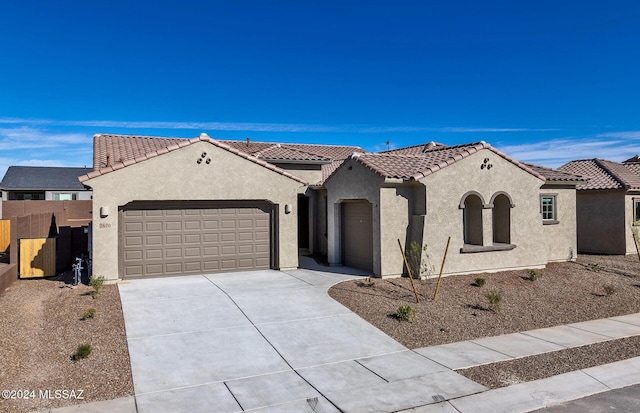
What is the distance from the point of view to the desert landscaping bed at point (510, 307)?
8.27 m

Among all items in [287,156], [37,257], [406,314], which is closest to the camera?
[406,314]

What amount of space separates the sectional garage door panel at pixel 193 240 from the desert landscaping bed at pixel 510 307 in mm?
3914

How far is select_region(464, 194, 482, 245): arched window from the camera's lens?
1600 cm

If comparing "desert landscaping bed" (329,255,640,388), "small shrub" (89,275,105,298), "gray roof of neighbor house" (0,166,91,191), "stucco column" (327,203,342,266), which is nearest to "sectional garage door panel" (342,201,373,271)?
"stucco column" (327,203,342,266)

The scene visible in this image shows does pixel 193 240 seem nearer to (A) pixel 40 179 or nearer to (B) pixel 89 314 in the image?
(B) pixel 89 314

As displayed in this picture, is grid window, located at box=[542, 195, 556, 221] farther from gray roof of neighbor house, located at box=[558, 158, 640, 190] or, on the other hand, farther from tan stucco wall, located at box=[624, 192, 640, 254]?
tan stucco wall, located at box=[624, 192, 640, 254]

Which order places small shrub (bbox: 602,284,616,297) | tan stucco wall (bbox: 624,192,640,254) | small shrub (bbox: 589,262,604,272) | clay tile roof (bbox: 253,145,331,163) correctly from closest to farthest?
small shrub (bbox: 602,284,616,297)
small shrub (bbox: 589,262,604,272)
clay tile roof (bbox: 253,145,331,163)
tan stucco wall (bbox: 624,192,640,254)

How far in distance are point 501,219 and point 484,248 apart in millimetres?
1851

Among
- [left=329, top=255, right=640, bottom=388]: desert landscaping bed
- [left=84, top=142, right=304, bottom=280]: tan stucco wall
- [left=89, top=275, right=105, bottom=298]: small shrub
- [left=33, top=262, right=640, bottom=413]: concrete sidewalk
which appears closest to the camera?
[left=33, top=262, right=640, bottom=413]: concrete sidewalk

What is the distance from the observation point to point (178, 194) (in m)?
14.5

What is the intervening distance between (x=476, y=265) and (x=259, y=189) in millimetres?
7737

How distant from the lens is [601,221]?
71.0ft

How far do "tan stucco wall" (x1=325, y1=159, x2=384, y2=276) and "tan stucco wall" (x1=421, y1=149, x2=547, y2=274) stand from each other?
1.57m

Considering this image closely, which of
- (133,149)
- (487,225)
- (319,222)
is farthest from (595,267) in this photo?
(133,149)
